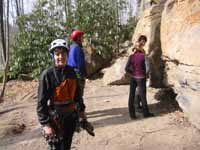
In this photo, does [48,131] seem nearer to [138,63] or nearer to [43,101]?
[43,101]

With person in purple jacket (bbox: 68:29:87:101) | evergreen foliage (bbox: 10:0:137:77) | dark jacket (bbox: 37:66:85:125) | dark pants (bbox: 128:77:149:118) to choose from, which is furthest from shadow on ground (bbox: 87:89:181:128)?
evergreen foliage (bbox: 10:0:137:77)

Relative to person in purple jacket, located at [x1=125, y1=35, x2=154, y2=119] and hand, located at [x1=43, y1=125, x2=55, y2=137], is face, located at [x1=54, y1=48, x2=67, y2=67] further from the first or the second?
person in purple jacket, located at [x1=125, y1=35, x2=154, y2=119]

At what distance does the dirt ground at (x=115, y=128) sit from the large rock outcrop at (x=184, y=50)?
0.48 meters

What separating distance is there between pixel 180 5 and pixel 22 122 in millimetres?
4273

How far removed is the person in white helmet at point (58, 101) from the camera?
496cm

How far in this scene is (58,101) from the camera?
16.7 feet

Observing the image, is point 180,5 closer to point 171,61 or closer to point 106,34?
point 171,61

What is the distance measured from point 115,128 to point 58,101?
11.4 ft

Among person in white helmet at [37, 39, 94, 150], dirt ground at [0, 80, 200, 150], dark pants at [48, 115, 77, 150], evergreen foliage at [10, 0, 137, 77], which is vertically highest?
evergreen foliage at [10, 0, 137, 77]

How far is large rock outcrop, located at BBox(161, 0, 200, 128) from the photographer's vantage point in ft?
24.9

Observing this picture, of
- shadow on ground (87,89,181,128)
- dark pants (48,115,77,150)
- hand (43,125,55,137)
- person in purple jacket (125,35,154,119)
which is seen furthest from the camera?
shadow on ground (87,89,181,128)

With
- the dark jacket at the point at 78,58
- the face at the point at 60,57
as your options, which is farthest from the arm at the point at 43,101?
the dark jacket at the point at 78,58

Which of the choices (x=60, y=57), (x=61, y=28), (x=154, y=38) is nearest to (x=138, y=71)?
(x=154, y=38)

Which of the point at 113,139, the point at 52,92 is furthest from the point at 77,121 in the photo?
the point at 113,139
